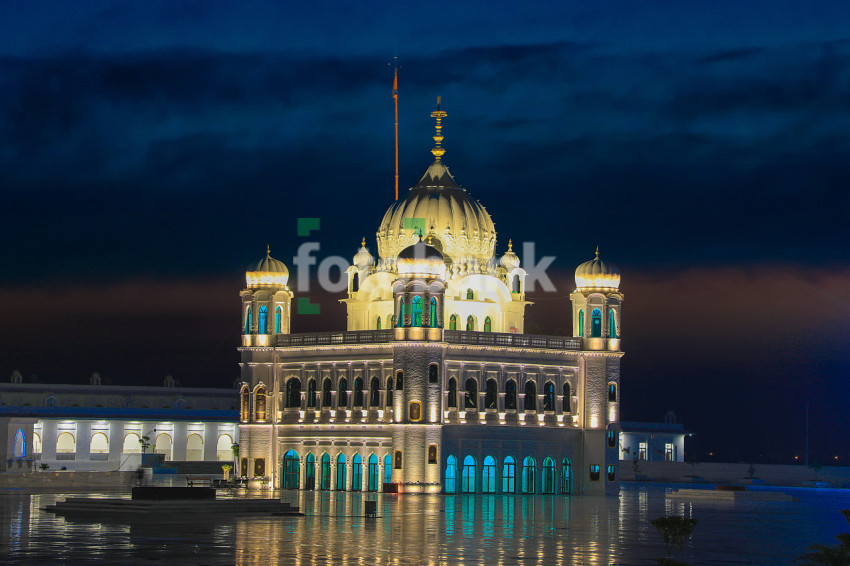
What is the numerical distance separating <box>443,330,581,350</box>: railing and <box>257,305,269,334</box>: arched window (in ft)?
37.4

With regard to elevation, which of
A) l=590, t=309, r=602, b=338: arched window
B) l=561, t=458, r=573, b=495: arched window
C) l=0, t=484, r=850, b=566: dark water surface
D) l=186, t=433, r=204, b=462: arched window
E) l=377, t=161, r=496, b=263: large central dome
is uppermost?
l=377, t=161, r=496, b=263: large central dome

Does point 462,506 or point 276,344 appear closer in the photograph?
point 462,506

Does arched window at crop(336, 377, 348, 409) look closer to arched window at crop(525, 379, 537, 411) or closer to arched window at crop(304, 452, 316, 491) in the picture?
arched window at crop(304, 452, 316, 491)

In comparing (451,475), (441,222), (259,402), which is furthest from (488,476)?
(441,222)

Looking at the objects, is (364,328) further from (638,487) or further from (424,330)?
(638,487)

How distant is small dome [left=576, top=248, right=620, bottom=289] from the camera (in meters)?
78.3

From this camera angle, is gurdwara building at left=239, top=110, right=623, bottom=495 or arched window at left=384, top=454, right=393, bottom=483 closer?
arched window at left=384, top=454, right=393, bottom=483

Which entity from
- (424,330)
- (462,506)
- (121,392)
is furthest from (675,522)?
(121,392)

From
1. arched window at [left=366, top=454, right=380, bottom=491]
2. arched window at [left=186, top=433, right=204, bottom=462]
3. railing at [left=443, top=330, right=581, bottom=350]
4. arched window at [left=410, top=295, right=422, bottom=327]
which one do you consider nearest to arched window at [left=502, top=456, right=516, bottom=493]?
railing at [left=443, top=330, right=581, bottom=350]

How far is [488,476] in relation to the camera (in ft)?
242

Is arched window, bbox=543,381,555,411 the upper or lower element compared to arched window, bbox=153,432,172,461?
upper

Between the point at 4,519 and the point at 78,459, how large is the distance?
6094cm

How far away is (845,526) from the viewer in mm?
48062

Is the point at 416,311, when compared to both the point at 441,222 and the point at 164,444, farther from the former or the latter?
the point at 164,444
